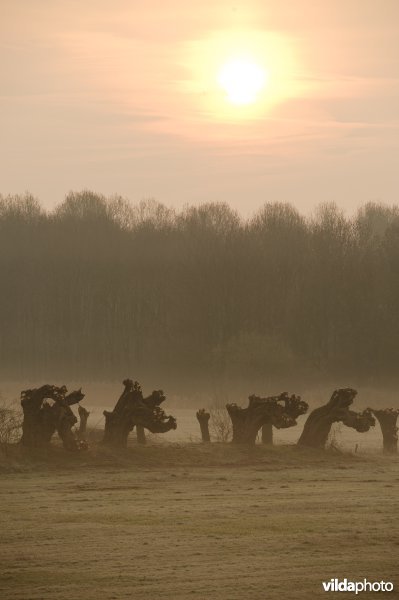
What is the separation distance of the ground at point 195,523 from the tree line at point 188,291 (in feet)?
136

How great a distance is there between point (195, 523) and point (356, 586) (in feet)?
14.9

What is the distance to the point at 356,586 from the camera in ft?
44.9

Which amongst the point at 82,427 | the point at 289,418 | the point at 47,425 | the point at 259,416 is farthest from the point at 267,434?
the point at 47,425

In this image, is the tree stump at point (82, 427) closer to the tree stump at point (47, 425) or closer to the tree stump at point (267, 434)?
the tree stump at point (47, 425)

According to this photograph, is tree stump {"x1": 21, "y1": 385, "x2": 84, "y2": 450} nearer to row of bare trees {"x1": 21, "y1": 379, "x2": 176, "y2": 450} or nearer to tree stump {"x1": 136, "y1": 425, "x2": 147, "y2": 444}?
row of bare trees {"x1": 21, "y1": 379, "x2": 176, "y2": 450}

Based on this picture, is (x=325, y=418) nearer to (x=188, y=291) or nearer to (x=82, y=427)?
(x=82, y=427)

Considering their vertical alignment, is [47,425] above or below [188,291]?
below

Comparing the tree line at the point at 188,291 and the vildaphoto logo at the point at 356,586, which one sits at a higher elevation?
the tree line at the point at 188,291

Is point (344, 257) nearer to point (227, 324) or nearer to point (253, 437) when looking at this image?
point (227, 324)

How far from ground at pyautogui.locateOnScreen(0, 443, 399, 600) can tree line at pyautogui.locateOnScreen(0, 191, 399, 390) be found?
41361mm

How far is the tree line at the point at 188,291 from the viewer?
235 ft

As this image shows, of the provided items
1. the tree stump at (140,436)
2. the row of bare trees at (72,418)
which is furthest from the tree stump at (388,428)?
the row of bare trees at (72,418)

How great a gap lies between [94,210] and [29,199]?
5575 millimetres

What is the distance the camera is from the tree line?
71.8 metres
